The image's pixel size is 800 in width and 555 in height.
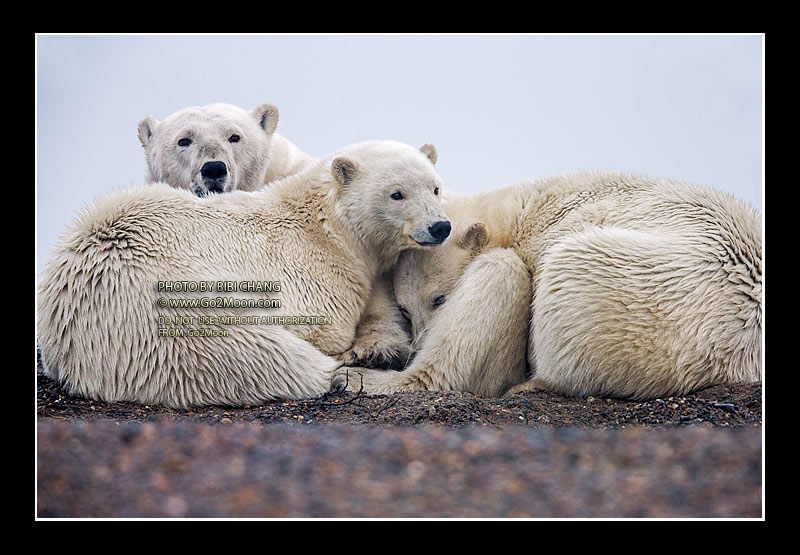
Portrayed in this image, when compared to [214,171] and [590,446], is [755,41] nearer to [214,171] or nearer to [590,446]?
[590,446]

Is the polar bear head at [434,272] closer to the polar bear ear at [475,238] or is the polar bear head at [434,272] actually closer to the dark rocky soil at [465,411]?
the polar bear ear at [475,238]

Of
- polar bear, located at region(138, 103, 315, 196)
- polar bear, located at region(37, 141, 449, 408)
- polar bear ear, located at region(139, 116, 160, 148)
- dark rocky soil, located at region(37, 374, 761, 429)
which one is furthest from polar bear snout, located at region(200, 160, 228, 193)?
dark rocky soil, located at region(37, 374, 761, 429)

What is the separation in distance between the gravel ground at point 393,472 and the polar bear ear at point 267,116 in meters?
3.11

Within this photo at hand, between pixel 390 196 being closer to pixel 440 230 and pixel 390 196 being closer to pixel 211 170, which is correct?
pixel 440 230

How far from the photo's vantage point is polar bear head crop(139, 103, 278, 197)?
5879 millimetres

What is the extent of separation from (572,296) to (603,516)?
1.77 m

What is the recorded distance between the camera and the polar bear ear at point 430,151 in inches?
227

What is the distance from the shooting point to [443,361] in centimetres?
521

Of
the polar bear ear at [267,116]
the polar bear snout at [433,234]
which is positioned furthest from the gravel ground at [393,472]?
the polar bear ear at [267,116]

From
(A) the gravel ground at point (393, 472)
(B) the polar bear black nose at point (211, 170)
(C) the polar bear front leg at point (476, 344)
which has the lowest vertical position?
(A) the gravel ground at point (393, 472)

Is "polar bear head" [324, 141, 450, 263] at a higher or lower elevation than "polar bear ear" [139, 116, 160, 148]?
lower

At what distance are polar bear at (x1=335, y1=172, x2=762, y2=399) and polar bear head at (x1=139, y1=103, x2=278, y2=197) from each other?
1.56m

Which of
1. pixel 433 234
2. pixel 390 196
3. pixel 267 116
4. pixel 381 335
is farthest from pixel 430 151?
pixel 267 116

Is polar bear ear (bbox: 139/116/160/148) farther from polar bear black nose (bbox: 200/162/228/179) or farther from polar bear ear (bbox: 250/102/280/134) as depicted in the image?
polar bear ear (bbox: 250/102/280/134)
